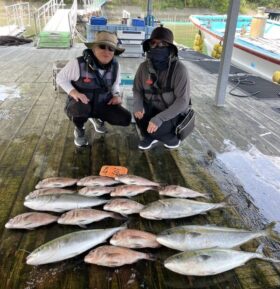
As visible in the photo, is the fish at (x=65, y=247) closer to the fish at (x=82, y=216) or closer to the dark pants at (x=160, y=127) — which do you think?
the fish at (x=82, y=216)

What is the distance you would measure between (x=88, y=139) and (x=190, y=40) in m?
18.0

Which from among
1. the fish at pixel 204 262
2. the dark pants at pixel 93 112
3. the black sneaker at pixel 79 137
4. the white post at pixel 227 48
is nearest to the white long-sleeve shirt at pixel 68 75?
the dark pants at pixel 93 112

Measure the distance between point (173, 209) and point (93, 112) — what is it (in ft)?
4.92

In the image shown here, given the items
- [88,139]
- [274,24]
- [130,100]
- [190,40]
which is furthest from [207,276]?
[190,40]

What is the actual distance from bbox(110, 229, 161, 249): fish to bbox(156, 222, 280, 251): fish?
2.0 inches

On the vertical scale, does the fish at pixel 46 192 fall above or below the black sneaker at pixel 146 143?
above

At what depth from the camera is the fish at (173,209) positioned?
211cm

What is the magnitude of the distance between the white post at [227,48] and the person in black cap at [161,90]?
68.4 inches

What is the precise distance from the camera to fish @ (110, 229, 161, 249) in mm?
1822

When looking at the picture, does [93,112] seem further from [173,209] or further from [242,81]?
[242,81]

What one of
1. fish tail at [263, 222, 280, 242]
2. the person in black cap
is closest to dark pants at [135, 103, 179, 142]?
the person in black cap

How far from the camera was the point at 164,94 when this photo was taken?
3014 mm

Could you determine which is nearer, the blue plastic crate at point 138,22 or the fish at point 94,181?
the fish at point 94,181

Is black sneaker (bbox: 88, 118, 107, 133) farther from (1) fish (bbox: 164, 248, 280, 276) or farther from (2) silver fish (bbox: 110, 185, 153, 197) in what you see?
(1) fish (bbox: 164, 248, 280, 276)
